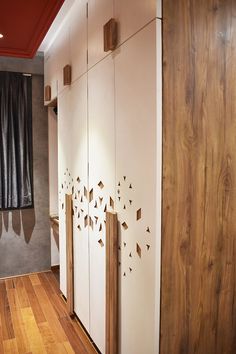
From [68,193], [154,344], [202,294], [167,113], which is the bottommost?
[154,344]

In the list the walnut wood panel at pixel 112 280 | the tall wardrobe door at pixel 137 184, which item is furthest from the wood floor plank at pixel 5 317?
the tall wardrobe door at pixel 137 184

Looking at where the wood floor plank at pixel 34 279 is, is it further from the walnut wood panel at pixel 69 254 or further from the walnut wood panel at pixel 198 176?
the walnut wood panel at pixel 198 176

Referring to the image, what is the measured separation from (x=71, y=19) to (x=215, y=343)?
2656 mm

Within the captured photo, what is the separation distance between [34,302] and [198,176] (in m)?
2.39

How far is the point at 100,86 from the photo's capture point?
6.79ft

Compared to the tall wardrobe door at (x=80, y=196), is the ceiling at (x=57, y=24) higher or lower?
higher

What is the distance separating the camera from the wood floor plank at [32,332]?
240 centimetres

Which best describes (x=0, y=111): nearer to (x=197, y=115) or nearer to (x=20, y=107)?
(x=20, y=107)

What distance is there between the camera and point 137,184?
1.63m

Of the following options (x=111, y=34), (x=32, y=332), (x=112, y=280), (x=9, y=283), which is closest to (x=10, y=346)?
(x=32, y=332)

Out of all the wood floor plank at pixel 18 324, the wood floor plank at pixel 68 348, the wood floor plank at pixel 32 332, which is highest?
the wood floor plank at pixel 32 332

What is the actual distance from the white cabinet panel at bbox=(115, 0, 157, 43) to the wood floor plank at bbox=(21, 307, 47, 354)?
2.28 metres

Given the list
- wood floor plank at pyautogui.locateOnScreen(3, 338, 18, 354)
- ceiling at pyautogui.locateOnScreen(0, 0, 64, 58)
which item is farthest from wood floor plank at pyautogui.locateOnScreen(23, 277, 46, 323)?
ceiling at pyautogui.locateOnScreen(0, 0, 64, 58)

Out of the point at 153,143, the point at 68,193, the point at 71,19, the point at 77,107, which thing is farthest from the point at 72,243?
the point at 71,19
